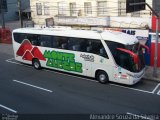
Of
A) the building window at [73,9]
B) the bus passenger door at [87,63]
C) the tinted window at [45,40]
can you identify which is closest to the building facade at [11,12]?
the building window at [73,9]

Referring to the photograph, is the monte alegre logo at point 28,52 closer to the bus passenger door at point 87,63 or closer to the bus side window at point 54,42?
the bus side window at point 54,42

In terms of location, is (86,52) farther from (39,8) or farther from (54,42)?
(39,8)

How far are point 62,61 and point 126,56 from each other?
4.83m

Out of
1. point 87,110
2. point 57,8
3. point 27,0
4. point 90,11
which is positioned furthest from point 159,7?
point 27,0

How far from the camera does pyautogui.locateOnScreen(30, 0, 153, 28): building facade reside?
27.7 metres

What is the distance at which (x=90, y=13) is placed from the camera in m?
32.2

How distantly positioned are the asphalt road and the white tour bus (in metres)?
0.66

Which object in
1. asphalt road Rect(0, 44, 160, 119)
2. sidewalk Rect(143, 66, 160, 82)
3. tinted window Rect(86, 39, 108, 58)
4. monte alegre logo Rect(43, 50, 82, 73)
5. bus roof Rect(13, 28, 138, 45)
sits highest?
bus roof Rect(13, 28, 138, 45)

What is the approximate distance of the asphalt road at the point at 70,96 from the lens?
1536cm

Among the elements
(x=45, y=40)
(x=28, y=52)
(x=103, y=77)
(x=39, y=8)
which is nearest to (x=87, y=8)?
(x=39, y=8)

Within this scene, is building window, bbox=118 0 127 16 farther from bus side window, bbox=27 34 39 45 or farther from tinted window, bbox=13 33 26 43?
tinted window, bbox=13 33 26 43

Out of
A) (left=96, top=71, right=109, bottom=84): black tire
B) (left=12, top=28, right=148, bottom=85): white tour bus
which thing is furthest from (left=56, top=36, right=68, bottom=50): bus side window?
(left=96, top=71, right=109, bottom=84): black tire

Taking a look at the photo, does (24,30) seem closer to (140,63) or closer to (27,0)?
(140,63)

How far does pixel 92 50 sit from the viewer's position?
1947 centimetres
